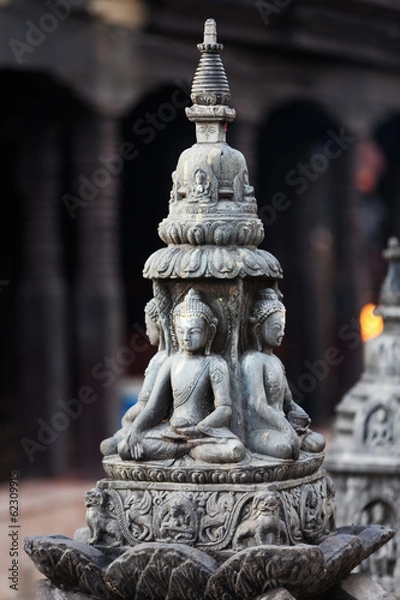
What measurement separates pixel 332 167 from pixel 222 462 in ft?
65.2

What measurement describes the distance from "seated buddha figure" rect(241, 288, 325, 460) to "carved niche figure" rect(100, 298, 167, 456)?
379 millimetres

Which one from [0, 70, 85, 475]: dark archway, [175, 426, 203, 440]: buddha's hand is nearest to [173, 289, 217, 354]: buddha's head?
[175, 426, 203, 440]: buddha's hand

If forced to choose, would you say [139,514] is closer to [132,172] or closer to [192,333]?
[192,333]

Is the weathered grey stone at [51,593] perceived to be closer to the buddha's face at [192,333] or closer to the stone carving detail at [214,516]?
the stone carving detail at [214,516]

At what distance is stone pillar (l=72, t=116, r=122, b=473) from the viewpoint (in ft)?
69.1

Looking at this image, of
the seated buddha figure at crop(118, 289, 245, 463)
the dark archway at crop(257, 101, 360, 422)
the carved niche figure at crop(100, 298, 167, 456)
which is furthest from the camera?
the dark archway at crop(257, 101, 360, 422)

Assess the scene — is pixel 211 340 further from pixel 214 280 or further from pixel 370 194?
pixel 370 194

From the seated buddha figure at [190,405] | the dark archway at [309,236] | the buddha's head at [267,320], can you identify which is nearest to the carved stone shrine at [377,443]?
the buddha's head at [267,320]

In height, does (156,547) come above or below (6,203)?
below

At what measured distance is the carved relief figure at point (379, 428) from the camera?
11438mm

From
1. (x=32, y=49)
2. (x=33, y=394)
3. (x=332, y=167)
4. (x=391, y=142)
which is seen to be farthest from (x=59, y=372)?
(x=391, y=142)

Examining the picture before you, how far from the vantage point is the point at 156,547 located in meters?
7.15

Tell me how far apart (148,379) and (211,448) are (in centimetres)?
51

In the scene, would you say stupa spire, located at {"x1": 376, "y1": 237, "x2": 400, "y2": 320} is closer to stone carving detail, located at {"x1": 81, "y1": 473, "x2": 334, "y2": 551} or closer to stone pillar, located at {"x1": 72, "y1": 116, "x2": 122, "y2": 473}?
stone carving detail, located at {"x1": 81, "y1": 473, "x2": 334, "y2": 551}
